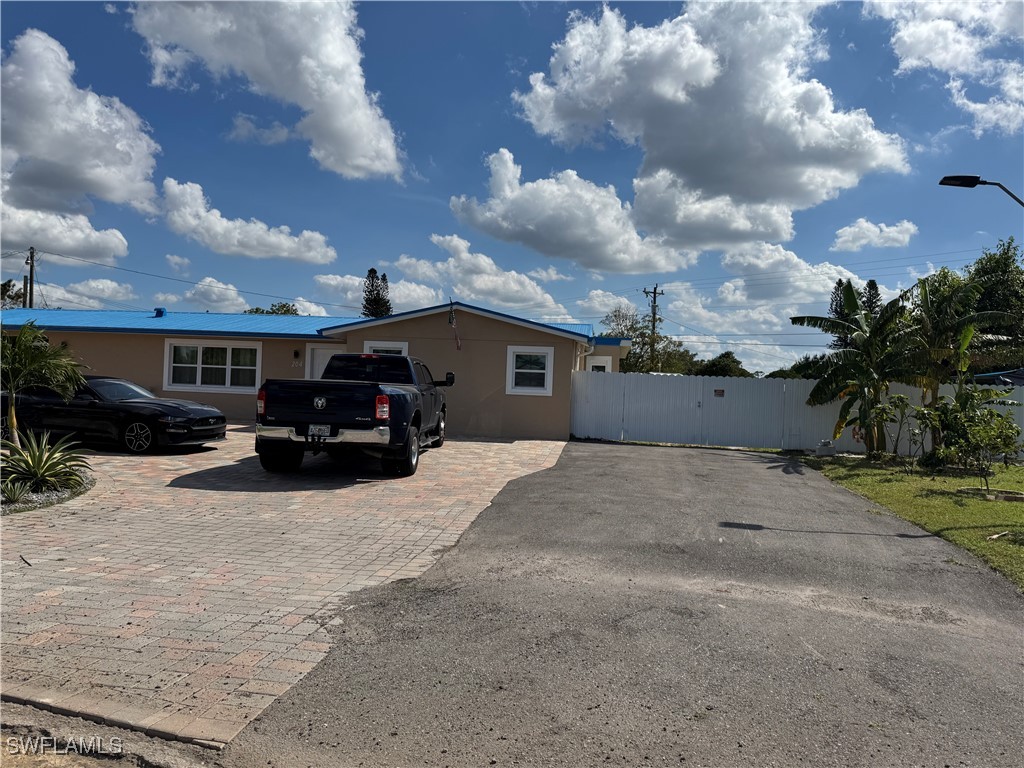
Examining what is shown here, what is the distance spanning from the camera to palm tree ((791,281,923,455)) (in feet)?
53.3

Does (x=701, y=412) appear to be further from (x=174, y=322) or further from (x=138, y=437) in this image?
(x=174, y=322)

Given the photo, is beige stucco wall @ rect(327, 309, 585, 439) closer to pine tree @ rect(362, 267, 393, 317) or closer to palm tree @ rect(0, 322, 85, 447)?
palm tree @ rect(0, 322, 85, 447)

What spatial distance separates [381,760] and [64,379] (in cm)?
964

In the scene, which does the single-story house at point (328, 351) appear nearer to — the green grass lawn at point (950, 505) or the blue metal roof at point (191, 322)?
the blue metal roof at point (191, 322)

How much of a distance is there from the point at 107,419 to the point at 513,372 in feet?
30.4

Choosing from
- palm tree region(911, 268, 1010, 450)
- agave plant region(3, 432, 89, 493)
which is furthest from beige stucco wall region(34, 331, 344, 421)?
palm tree region(911, 268, 1010, 450)

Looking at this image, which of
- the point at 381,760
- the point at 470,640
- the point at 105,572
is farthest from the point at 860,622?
the point at 105,572

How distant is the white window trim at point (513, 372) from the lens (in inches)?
719

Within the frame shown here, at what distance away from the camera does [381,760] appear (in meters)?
3.05

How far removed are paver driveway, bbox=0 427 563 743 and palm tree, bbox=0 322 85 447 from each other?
1.64 m

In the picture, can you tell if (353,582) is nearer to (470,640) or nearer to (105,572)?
(470,640)

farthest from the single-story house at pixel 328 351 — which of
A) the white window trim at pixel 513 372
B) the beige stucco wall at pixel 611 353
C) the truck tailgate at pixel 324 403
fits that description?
the truck tailgate at pixel 324 403

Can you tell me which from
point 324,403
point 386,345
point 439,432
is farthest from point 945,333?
point 324,403

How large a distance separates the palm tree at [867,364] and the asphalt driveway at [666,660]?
9.65 meters
